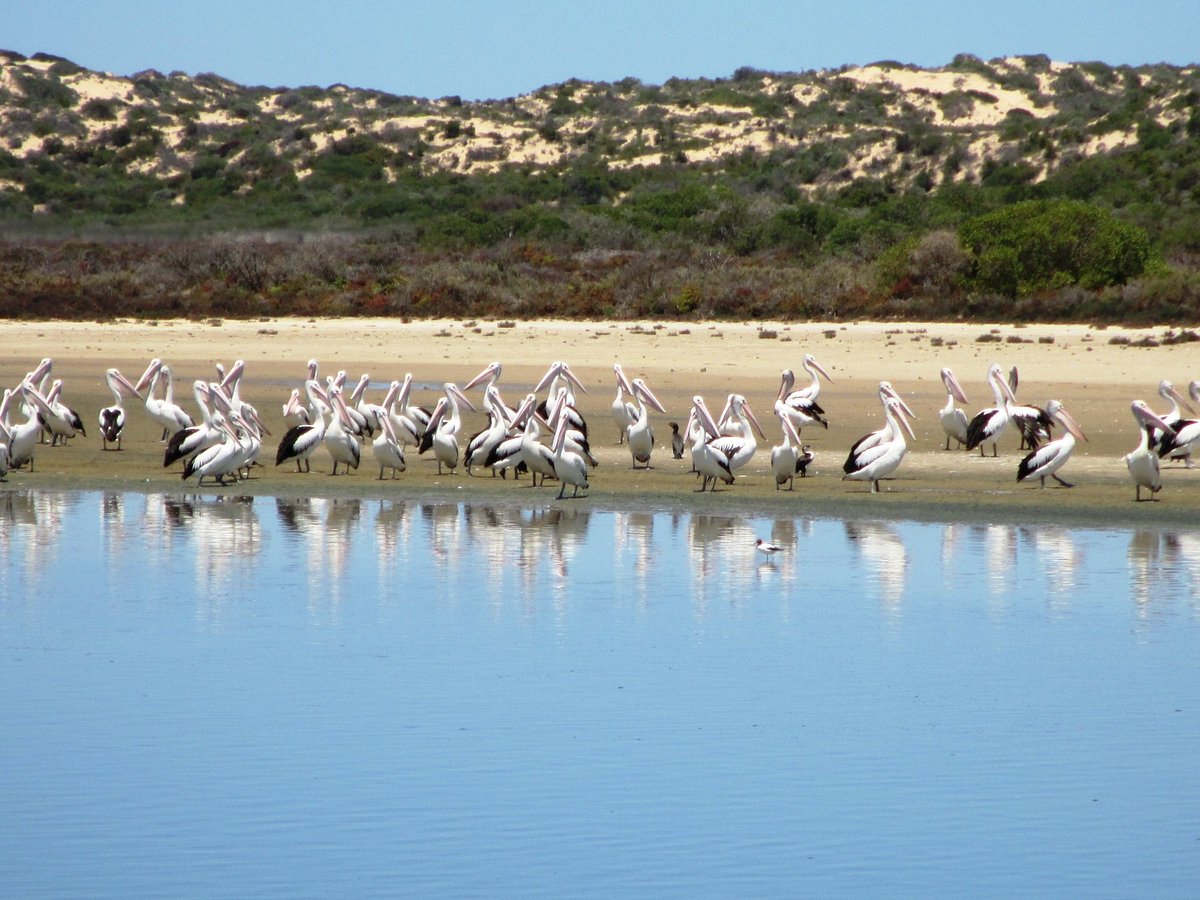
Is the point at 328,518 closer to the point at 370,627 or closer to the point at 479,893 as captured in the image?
the point at 370,627

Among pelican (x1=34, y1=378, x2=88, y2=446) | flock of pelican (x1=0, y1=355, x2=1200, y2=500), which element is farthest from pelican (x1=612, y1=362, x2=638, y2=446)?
pelican (x1=34, y1=378, x2=88, y2=446)

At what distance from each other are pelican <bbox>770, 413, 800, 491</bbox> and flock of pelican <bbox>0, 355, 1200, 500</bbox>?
0.01 m

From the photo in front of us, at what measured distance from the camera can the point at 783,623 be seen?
8.73 m

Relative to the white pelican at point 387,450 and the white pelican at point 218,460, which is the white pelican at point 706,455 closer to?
the white pelican at point 387,450

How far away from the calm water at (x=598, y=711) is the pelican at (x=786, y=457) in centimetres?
122

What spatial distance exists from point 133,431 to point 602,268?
16.1 m

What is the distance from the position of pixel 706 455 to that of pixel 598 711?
5.49 metres

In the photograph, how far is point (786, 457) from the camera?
12484mm

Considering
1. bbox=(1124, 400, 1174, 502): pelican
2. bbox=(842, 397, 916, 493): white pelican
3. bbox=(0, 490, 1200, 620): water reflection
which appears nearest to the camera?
bbox=(0, 490, 1200, 620): water reflection

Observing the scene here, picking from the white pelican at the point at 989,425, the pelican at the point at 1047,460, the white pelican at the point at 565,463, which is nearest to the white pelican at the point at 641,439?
the white pelican at the point at 565,463

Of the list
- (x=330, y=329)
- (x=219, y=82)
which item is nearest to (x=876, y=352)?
(x=330, y=329)

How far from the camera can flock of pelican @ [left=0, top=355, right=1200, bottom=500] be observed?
12.5 m

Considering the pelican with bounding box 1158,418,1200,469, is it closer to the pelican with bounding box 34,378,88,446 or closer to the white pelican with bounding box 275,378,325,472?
the white pelican with bounding box 275,378,325,472

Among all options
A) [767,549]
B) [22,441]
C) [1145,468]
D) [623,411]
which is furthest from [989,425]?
[22,441]
